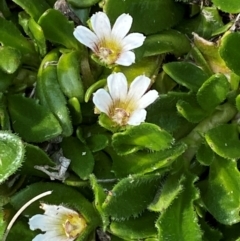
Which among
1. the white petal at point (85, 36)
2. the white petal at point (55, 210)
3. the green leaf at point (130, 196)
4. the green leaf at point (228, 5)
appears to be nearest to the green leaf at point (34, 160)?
the white petal at point (55, 210)

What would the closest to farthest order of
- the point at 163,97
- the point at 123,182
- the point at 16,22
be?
the point at 123,182, the point at 163,97, the point at 16,22

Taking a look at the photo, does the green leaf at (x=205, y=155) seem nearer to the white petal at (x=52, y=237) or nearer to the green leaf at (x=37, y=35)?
the white petal at (x=52, y=237)

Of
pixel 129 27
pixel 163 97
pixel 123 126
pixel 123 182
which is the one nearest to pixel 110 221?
pixel 123 182

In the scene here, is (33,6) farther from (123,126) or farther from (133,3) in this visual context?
(123,126)

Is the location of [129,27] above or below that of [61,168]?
above

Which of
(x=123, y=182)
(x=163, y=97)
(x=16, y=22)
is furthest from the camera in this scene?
(x=16, y=22)
